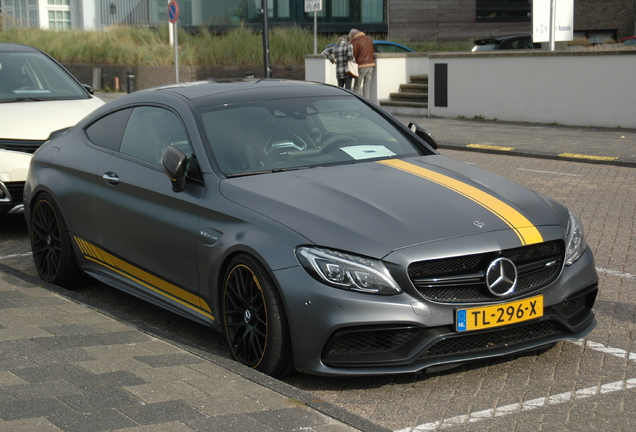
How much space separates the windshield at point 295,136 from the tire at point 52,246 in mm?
1649

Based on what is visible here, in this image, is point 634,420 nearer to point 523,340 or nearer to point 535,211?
point 523,340

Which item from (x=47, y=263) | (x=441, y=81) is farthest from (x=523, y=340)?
(x=441, y=81)

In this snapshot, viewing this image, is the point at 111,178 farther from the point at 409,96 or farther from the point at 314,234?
the point at 409,96

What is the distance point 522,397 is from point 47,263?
12.7 feet

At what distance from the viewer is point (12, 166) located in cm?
835

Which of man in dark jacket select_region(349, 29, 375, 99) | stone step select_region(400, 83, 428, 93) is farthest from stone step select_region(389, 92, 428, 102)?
man in dark jacket select_region(349, 29, 375, 99)

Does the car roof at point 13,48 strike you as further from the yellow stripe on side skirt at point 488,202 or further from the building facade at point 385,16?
the building facade at point 385,16

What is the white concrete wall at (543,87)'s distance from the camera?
17.0 metres

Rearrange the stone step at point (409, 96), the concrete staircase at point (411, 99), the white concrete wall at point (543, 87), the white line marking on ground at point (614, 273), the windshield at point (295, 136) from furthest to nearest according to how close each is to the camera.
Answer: the stone step at point (409, 96), the concrete staircase at point (411, 99), the white concrete wall at point (543, 87), the white line marking on ground at point (614, 273), the windshield at point (295, 136)

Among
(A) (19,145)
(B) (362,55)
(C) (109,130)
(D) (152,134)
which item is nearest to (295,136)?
(D) (152,134)

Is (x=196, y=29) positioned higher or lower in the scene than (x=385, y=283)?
higher

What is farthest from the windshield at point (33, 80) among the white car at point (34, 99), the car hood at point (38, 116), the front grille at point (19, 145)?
the front grille at point (19, 145)

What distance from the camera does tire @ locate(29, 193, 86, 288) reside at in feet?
20.9

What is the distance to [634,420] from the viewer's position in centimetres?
394
